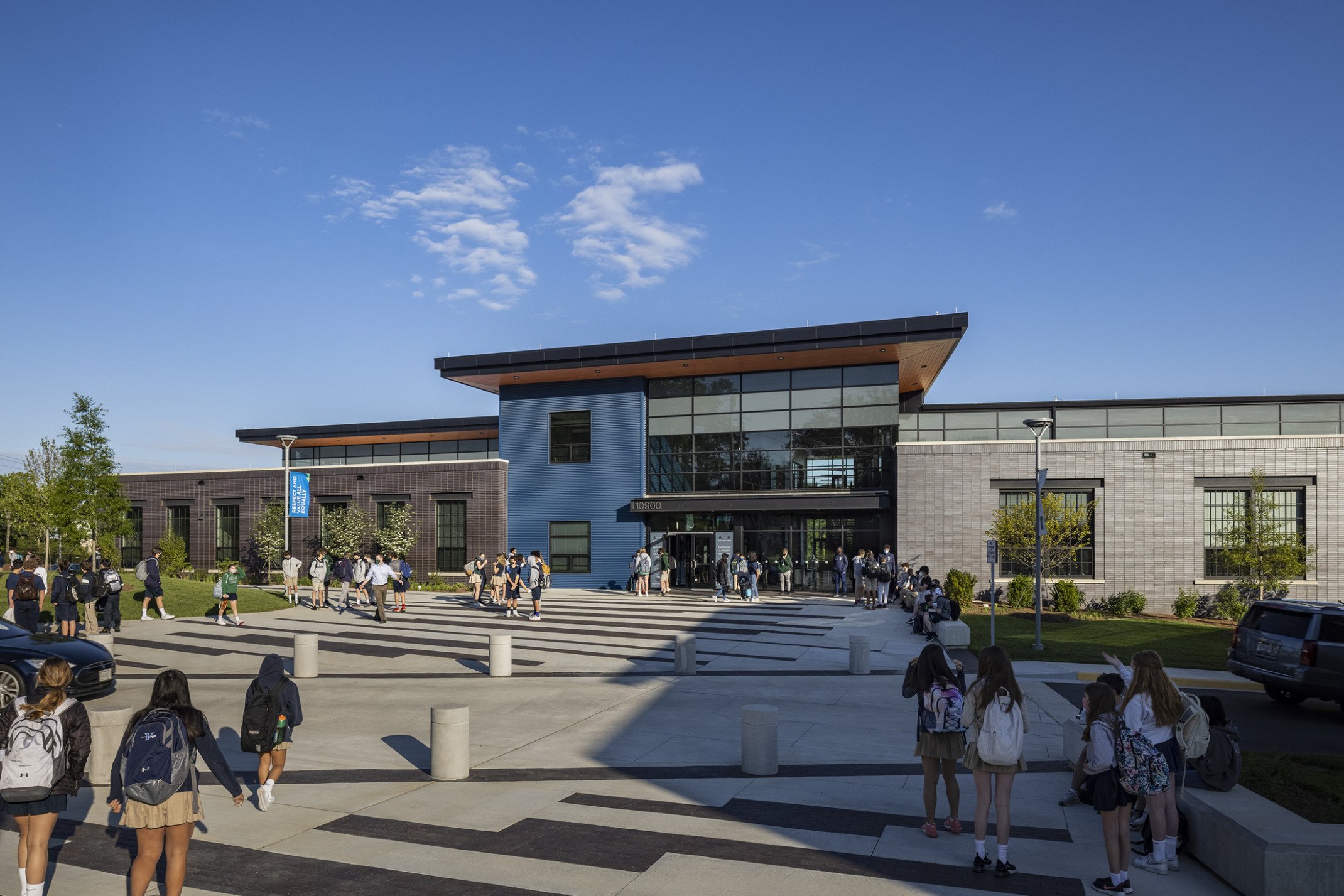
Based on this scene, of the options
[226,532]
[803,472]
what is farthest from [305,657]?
[226,532]

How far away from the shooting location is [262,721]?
24.8 feet


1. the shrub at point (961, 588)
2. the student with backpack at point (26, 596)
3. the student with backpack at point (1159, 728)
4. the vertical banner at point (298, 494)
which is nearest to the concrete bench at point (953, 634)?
the shrub at point (961, 588)

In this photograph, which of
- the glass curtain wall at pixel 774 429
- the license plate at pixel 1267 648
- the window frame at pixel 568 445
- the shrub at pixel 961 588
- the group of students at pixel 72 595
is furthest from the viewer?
the window frame at pixel 568 445

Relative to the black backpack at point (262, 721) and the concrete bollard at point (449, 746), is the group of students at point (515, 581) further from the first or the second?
the black backpack at point (262, 721)

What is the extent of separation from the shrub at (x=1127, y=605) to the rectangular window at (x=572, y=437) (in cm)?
1929

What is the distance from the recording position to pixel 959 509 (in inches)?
1124

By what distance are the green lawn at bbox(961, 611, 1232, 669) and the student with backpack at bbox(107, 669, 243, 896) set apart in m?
13.7

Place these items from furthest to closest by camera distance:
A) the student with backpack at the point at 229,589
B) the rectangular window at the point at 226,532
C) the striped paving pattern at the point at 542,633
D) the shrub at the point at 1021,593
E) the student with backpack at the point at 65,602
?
the rectangular window at the point at 226,532, the shrub at the point at 1021,593, the student with backpack at the point at 229,589, the striped paving pattern at the point at 542,633, the student with backpack at the point at 65,602

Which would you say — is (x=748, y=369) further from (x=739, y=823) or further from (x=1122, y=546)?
(x=739, y=823)

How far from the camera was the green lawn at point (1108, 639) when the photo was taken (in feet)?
57.3

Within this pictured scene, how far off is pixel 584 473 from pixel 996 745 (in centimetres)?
2833

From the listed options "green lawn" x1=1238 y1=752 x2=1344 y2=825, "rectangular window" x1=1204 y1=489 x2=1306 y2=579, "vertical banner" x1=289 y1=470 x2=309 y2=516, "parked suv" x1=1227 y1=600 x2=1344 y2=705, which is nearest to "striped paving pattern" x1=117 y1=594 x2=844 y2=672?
"parked suv" x1=1227 y1=600 x2=1344 y2=705

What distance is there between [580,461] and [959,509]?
48.0 ft

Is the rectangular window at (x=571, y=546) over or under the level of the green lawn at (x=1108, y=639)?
over
